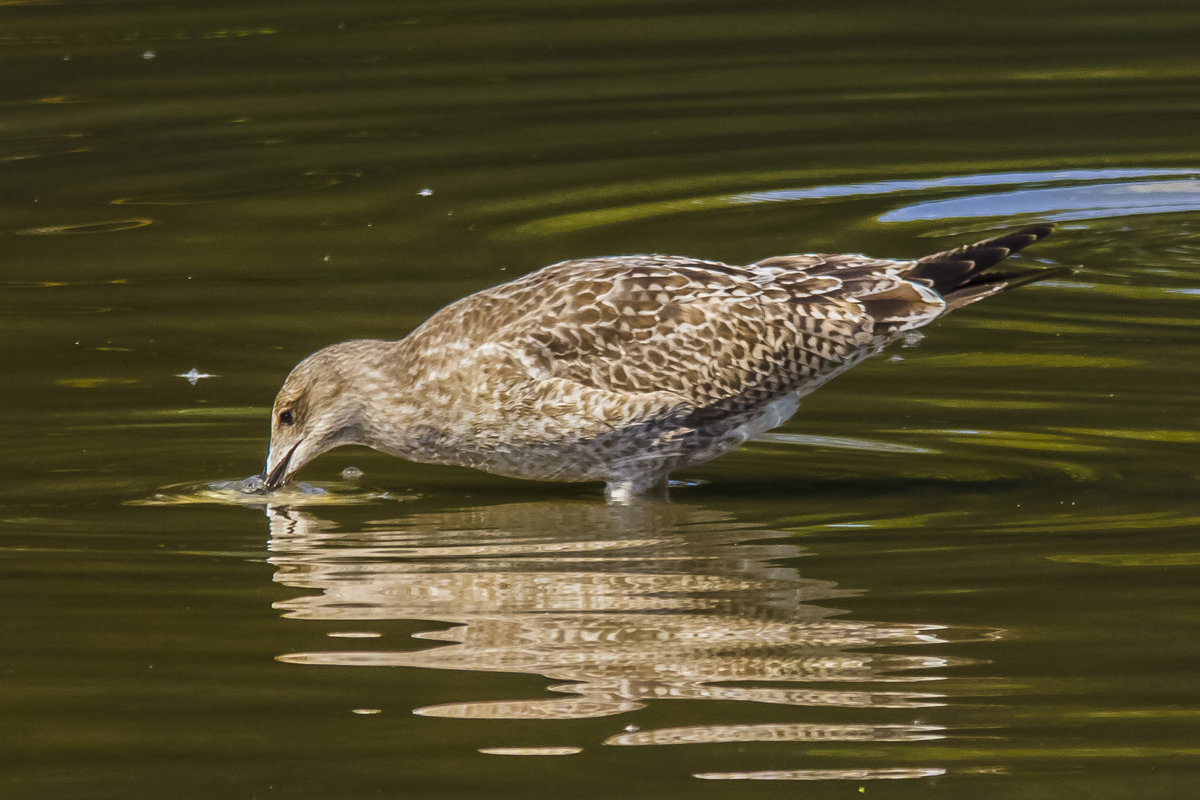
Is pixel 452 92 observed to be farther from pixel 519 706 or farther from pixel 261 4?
pixel 519 706

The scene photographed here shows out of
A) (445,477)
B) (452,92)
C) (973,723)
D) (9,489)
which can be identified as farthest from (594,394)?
(452,92)

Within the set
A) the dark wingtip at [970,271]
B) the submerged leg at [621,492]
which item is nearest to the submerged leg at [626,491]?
the submerged leg at [621,492]

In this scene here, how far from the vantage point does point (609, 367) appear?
30.9 ft

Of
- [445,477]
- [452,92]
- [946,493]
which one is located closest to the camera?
[946,493]

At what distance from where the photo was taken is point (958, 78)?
17.8 metres

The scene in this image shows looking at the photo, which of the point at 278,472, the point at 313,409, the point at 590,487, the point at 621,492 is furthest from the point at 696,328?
the point at 278,472

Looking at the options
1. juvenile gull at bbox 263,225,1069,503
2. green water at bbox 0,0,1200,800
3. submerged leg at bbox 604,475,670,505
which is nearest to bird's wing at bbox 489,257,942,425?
juvenile gull at bbox 263,225,1069,503

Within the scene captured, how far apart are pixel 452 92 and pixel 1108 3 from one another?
A: 6.25 m

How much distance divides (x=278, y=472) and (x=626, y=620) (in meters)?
2.51

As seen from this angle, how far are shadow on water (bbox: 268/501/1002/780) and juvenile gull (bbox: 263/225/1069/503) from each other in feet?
1.18

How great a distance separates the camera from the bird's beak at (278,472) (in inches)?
372

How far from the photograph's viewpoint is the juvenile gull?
370 inches

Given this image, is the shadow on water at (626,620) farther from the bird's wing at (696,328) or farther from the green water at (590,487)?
the bird's wing at (696,328)

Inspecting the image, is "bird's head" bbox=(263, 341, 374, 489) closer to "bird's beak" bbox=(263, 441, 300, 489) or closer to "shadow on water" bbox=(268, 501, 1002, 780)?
"bird's beak" bbox=(263, 441, 300, 489)
